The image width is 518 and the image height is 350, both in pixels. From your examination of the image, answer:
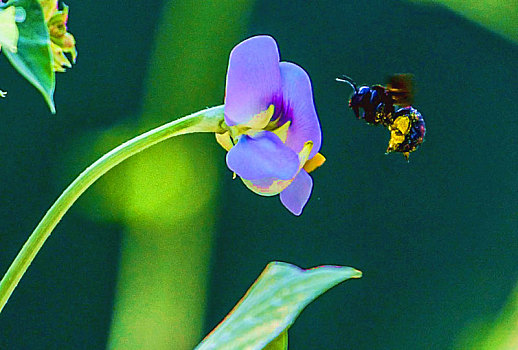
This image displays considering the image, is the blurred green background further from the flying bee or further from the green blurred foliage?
the flying bee

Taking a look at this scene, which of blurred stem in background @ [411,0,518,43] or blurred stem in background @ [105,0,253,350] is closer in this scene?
blurred stem in background @ [105,0,253,350]

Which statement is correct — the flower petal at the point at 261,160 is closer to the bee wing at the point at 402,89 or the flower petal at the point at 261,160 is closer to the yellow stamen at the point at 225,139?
the yellow stamen at the point at 225,139

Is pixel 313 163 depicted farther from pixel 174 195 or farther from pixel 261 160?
pixel 174 195

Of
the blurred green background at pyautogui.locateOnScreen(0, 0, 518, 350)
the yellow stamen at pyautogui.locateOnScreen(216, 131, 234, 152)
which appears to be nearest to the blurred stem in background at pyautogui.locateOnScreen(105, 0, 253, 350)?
the blurred green background at pyautogui.locateOnScreen(0, 0, 518, 350)

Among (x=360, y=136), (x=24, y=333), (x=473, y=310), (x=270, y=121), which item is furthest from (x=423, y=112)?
(x=270, y=121)

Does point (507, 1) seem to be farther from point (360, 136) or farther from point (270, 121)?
point (270, 121)

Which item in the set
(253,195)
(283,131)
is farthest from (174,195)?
(283,131)

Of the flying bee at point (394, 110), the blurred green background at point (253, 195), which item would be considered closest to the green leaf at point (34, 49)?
the flying bee at point (394, 110)
